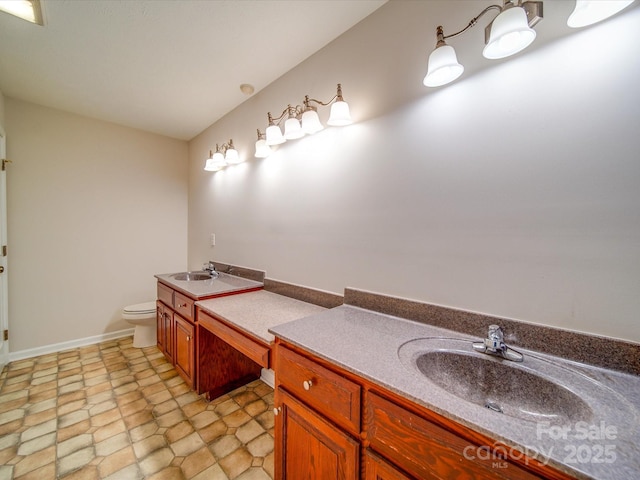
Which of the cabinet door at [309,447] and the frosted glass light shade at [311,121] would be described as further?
the frosted glass light shade at [311,121]

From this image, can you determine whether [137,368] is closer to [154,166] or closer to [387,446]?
[154,166]

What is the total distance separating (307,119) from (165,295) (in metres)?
2.02

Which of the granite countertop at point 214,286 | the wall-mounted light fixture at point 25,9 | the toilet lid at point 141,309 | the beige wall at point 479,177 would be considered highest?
A: the wall-mounted light fixture at point 25,9

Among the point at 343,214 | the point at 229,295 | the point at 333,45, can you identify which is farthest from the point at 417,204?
the point at 229,295

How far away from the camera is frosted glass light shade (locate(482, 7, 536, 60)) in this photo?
0.82m

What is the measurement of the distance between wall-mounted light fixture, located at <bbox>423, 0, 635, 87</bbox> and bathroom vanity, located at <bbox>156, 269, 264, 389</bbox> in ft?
6.07

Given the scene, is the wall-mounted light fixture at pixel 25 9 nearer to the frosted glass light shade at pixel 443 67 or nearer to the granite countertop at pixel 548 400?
the frosted glass light shade at pixel 443 67

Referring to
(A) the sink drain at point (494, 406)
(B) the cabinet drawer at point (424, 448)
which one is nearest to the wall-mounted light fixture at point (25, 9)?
(B) the cabinet drawer at point (424, 448)

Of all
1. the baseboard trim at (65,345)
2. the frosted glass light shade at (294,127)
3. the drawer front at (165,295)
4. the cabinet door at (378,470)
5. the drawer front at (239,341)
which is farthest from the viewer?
the baseboard trim at (65,345)

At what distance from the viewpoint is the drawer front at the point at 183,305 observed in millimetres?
1862

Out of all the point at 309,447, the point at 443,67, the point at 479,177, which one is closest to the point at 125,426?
the point at 309,447

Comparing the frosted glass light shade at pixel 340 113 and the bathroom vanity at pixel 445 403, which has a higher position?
the frosted glass light shade at pixel 340 113

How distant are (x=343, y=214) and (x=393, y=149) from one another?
47 centimetres

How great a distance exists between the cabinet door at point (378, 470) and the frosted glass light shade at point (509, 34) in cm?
141
